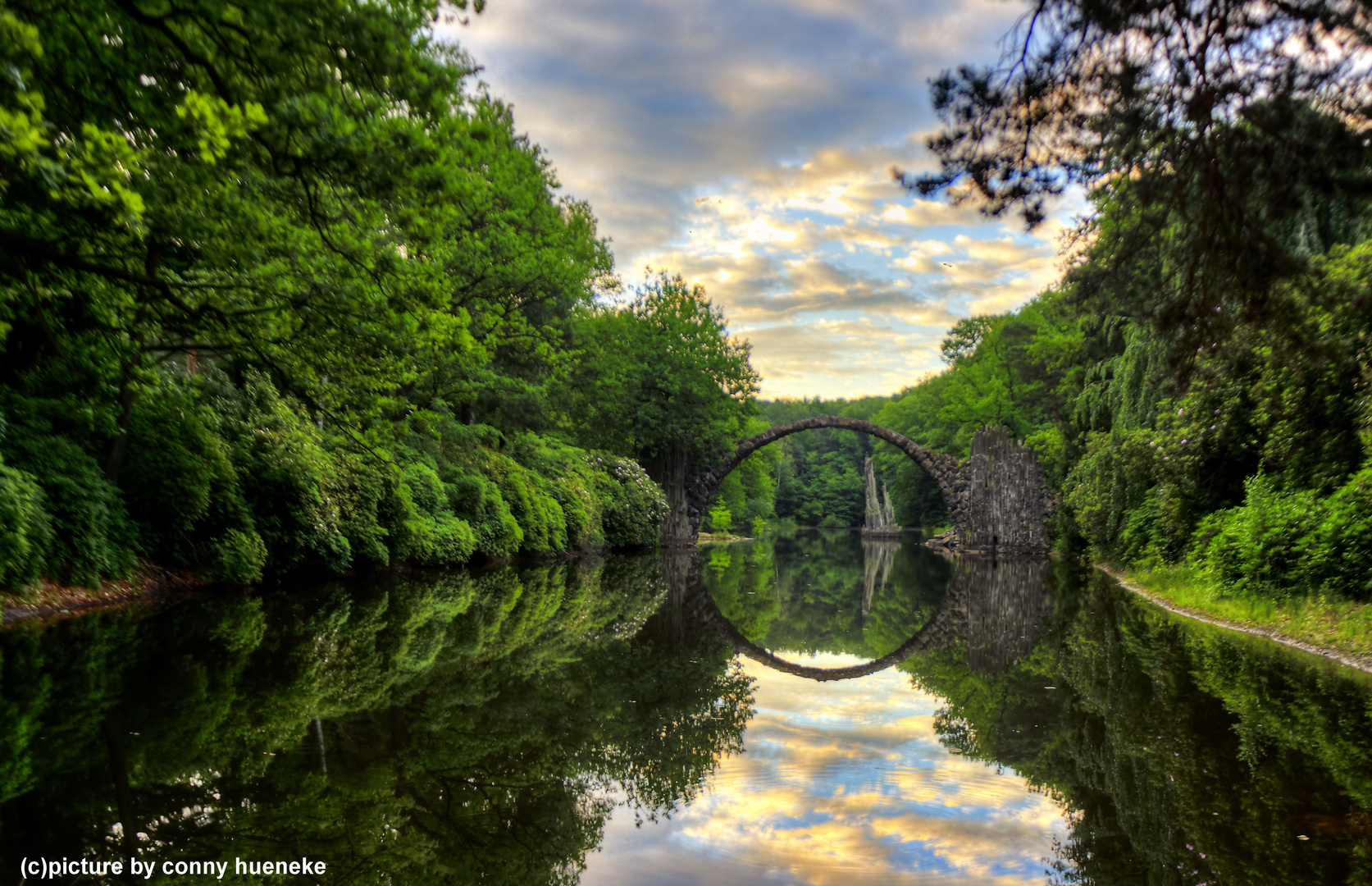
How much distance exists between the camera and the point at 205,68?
22.6 ft

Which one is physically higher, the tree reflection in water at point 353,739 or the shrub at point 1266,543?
the shrub at point 1266,543

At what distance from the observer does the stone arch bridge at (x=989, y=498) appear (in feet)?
99.8

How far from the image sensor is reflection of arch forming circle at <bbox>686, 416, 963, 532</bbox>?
33.6 metres

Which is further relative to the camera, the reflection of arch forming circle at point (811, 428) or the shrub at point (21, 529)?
the reflection of arch forming circle at point (811, 428)

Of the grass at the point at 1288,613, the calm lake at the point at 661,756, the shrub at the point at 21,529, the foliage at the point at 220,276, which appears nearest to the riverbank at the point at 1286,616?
the grass at the point at 1288,613

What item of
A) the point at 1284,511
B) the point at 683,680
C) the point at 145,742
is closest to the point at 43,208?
the point at 145,742

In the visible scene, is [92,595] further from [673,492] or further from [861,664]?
[673,492]

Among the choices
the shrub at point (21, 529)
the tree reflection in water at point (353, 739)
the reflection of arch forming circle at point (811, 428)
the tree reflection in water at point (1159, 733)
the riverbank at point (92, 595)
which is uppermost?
the reflection of arch forming circle at point (811, 428)

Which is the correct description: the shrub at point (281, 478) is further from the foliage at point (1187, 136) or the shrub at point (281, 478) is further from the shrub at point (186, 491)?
the foliage at point (1187, 136)

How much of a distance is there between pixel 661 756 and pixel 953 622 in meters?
7.52

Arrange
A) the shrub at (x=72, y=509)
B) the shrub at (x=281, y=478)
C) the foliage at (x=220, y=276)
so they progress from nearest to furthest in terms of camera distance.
Answer: the foliage at (x=220, y=276), the shrub at (x=72, y=509), the shrub at (x=281, y=478)

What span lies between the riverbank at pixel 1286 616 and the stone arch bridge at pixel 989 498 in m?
18.9

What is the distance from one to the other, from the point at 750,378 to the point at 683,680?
85.8ft

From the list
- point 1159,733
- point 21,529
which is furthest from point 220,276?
point 1159,733
